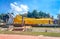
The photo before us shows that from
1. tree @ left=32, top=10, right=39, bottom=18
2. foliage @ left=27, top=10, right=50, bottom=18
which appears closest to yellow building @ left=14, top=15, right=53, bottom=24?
foliage @ left=27, top=10, right=50, bottom=18

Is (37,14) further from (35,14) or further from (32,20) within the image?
(32,20)

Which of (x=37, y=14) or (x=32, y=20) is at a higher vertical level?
(x=37, y=14)

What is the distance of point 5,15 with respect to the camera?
17.1 metres

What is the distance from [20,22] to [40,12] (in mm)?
2153

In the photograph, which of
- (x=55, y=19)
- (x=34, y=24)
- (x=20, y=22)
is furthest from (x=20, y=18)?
(x=55, y=19)

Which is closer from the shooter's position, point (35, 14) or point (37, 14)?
point (37, 14)

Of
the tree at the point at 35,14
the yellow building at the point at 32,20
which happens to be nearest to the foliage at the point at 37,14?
the tree at the point at 35,14

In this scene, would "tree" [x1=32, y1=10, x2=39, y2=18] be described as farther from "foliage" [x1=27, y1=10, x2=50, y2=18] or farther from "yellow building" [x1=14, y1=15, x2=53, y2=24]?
"yellow building" [x1=14, y1=15, x2=53, y2=24]

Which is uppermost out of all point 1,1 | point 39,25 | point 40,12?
point 1,1

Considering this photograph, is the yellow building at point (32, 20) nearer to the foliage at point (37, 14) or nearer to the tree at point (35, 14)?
the foliage at point (37, 14)

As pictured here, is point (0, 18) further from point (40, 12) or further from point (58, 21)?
point (58, 21)

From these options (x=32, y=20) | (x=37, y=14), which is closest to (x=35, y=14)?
(x=37, y=14)

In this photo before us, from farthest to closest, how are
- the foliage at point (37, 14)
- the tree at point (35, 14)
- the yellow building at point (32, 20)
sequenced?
the tree at point (35, 14)
the foliage at point (37, 14)
the yellow building at point (32, 20)

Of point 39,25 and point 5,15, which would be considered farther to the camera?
point 5,15
